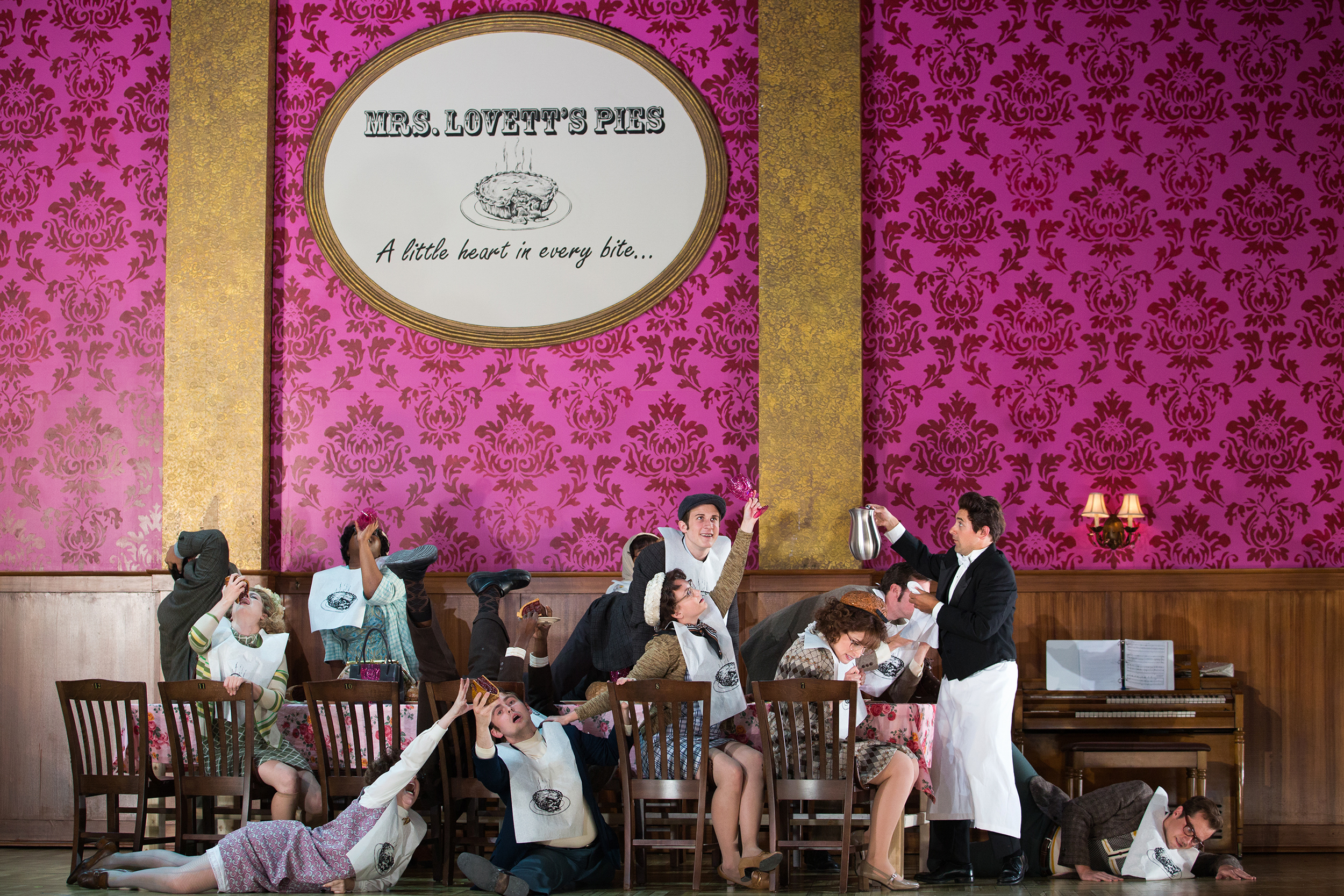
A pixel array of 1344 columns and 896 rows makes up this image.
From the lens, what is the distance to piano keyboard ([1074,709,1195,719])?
5.58 m

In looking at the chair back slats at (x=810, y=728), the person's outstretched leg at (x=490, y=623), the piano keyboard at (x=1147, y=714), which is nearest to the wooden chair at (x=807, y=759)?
the chair back slats at (x=810, y=728)

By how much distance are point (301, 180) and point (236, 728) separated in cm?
309

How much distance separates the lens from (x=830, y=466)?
243 inches

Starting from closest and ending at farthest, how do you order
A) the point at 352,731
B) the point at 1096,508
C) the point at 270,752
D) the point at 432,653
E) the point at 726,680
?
the point at 726,680 < the point at 352,731 < the point at 270,752 < the point at 432,653 < the point at 1096,508

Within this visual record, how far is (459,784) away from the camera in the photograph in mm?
4879

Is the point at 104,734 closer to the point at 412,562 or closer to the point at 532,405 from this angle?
the point at 412,562

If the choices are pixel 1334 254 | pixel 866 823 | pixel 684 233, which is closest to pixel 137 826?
pixel 866 823

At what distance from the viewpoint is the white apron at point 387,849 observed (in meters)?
4.45

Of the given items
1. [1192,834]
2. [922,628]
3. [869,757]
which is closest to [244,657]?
[869,757]

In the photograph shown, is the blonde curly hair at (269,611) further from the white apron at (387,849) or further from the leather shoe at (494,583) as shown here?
the white apron at (387,849)

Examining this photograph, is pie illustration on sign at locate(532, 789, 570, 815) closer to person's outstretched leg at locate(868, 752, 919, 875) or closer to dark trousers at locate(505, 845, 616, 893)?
dark trousers at locate(505, 845, 616, 893)

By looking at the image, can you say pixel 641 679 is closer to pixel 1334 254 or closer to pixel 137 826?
pixel 137 826

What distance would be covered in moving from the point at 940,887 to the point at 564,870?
1396mm

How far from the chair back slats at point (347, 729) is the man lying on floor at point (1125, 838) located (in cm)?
235
